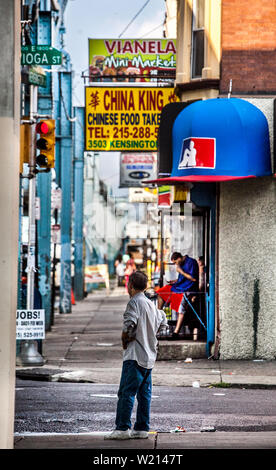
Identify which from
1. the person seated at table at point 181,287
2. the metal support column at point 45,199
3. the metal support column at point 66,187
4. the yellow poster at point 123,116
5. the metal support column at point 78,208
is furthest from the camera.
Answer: the metal support column at point 78,208

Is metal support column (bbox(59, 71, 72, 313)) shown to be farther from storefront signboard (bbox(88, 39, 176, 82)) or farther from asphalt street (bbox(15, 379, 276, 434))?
asphalt street (bbox(15, 379, 276, 434))

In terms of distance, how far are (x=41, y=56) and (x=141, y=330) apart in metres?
8.97

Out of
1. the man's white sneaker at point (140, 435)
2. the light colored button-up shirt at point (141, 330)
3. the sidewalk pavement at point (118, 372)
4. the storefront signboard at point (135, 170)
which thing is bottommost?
the sidewalk pavement at point (118, 372)

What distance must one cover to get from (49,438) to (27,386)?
495cm

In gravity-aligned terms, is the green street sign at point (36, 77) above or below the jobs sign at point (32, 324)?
above

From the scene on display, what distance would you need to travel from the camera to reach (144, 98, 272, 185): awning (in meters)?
16.3

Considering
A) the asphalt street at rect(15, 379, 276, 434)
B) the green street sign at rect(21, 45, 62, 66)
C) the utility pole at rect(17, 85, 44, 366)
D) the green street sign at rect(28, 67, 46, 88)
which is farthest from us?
the green street sign at rect(28, 67, 46, 88)

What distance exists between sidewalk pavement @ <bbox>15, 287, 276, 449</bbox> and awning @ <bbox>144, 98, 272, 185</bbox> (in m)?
3.39

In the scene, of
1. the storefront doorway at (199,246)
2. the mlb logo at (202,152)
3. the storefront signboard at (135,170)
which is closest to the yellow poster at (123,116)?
the storefront doorway at (199,246)

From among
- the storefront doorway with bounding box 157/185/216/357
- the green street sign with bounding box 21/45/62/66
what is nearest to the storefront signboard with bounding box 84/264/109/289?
the storefront doorway with bounding box 157/185/216/357

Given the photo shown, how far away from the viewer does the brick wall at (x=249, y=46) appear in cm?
1738

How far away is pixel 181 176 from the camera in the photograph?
1664cm

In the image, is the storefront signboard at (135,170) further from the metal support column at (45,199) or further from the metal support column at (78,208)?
the metal support column at (45,199)

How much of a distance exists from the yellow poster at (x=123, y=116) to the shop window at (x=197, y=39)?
3251mm
